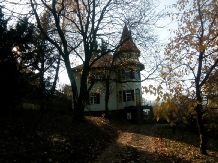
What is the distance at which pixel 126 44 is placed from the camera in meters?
20.1

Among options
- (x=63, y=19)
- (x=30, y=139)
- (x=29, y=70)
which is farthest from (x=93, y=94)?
(x=30, y=139)

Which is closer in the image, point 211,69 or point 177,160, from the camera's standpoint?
point 211,69

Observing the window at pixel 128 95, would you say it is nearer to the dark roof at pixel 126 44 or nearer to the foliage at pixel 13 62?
the dark roof at pixel 126 44

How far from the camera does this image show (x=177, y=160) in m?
10.8

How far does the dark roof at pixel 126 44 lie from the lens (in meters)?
18.8

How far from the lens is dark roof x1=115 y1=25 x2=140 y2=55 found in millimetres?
18828

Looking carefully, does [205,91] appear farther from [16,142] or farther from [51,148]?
[16,142]

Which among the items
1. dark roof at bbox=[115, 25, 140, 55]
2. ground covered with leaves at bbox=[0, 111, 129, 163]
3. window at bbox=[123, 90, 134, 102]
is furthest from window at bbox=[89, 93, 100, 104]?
ground covered with leaves at bbox=[0, 111, 129, 163]

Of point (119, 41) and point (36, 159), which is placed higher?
point (119, 41)

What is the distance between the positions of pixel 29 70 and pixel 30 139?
444 centimetres

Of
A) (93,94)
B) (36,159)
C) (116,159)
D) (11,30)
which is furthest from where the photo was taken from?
(93,94)

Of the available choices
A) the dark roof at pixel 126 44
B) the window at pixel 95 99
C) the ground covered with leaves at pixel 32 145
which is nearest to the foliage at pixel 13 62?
the ground covered with leaves at pixel 32 145

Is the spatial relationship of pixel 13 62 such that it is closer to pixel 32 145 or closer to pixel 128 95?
pixel 32 145

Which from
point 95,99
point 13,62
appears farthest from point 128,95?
point 13,62
